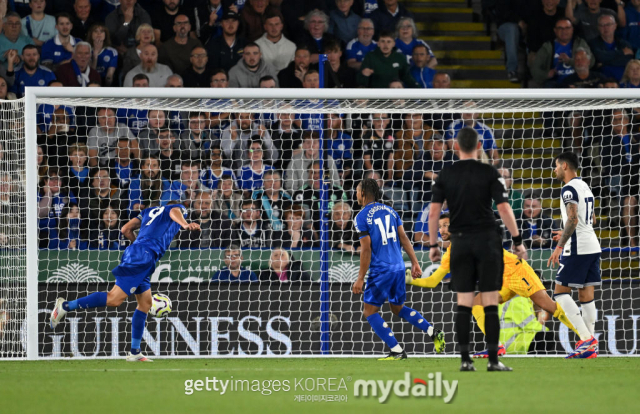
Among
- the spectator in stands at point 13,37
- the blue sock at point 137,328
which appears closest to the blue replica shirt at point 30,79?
the spectator in stands at point 13,37

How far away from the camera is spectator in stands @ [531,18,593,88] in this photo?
1273 centimetres

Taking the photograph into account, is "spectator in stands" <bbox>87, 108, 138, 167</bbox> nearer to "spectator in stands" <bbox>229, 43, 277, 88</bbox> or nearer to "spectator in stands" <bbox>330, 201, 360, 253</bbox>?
"spectator in stands" <bbox>229, 43, 277, 88</bbox>

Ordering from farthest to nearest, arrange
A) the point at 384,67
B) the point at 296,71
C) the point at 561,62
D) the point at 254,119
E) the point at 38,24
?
1. the point at 561,62
2. the point at 384,67
3. the point at 38,24
4. the point at 296,71
5. the point at 254,119

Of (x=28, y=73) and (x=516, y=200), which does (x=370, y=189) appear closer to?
(x=516, y=200)

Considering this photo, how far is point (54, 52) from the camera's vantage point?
11.4 meters

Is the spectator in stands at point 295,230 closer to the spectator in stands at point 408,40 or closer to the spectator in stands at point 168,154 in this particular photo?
the spectator in stands at point 168,154

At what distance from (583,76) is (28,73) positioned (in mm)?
7311

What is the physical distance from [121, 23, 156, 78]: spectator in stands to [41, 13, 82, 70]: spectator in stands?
67 cm

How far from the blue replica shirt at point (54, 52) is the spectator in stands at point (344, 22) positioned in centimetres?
353

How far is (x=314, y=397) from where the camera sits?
520 cm

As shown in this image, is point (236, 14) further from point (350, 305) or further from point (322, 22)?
point (350, 305)

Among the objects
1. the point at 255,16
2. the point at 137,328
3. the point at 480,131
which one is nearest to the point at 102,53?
the point at 255,16

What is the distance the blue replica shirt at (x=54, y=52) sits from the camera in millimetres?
11336

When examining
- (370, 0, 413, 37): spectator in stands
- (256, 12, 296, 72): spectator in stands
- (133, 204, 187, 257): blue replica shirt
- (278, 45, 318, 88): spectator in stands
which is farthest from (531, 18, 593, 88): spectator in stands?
(133, 204, 187, 257): blue replica shirt
